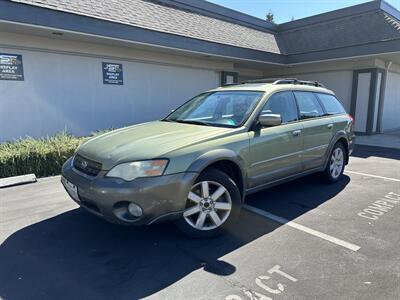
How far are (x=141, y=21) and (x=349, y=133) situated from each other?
253 inches

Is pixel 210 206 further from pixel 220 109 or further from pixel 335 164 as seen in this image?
pixel 335 164

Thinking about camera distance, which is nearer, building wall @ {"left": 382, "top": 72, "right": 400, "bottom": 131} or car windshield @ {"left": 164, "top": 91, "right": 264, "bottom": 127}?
car windshield @ {"left": 164, "top": 91, "right": 264, "bottom": 127}

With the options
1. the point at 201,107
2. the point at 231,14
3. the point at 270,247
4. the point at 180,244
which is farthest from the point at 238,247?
the point at 231,14

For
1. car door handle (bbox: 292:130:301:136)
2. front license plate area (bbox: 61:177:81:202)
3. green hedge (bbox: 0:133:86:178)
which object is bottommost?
green hedge (bbox: 0:133:86:178)

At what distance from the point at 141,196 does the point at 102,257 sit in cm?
75

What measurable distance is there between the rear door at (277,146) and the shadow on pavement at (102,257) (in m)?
0.59

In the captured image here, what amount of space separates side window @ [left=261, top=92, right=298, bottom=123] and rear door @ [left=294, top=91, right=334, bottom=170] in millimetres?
166

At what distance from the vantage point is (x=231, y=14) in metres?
13.6

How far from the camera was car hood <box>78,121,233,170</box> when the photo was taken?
3.01 metres

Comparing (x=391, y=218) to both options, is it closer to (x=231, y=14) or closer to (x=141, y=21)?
(x=141, y=21)

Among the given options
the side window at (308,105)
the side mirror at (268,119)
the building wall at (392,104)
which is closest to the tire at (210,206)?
the side mirror at (268,119)

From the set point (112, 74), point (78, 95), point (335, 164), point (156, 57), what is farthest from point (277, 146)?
point (156, 57)

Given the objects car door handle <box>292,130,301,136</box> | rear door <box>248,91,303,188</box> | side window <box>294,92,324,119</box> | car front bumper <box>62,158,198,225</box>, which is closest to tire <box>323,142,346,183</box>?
side window <box>294,92,324,119</box>

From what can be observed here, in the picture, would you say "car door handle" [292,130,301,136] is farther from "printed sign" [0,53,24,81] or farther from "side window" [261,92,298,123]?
"printed sign" [0,53,24,81]
